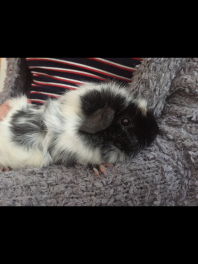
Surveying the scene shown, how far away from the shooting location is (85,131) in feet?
2.83

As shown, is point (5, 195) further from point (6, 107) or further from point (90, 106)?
point (6, 107)

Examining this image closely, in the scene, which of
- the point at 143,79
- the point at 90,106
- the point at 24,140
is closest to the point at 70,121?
the point at 90,106

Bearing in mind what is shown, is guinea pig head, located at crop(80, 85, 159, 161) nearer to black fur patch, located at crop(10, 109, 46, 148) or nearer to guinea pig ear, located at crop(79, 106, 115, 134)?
guinea pig ear, located at crop(79, 106, 115, 134)

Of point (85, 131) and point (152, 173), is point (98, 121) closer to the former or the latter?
point (85, 131)

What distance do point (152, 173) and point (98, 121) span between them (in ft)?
0.95

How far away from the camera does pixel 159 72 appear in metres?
0.89

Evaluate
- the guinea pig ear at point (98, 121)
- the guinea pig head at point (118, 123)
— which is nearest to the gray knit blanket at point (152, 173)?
the guinea pig head at point (118, 123)

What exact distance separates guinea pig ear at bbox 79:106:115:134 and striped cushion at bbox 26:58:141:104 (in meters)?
0.35

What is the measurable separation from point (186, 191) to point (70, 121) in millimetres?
542

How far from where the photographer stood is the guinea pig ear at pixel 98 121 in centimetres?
83

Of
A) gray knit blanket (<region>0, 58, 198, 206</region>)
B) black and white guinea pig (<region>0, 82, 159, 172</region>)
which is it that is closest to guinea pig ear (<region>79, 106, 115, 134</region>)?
black and white guinea pig (<region>0, 82, 159, 172</region>)

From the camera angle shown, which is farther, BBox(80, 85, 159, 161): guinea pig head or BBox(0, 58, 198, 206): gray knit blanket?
BBox(80, 85, 159, 161): guinea pig head

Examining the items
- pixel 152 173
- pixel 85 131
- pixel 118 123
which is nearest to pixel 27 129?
pixel 85 131

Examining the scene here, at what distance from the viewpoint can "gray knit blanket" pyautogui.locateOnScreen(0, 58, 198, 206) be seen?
0.74m
